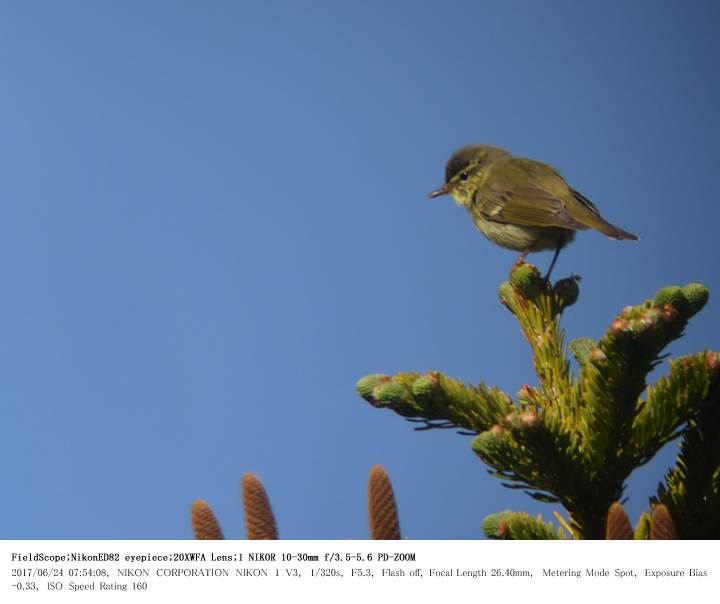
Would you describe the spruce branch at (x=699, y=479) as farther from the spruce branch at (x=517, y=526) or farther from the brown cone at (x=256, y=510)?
the brown cone at (x=256, y=510)

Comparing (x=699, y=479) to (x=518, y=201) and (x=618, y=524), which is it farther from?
(x=518, y=201)

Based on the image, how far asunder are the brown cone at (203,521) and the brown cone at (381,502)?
0.44ft

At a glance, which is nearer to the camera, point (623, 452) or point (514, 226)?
point (623, 452)

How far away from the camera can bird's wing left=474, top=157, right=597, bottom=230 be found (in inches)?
69.6

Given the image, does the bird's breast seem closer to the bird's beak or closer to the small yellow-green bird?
the small yellow-green bird

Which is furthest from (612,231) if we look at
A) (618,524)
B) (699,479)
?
(618,524)

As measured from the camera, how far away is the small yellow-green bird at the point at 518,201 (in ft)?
5.74

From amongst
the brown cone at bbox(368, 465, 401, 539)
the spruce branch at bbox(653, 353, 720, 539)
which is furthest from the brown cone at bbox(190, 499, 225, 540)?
the spruce branch at bbox(653, 353, 720, 539)

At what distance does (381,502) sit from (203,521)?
0.49ft

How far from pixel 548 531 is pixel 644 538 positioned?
0.30 feet

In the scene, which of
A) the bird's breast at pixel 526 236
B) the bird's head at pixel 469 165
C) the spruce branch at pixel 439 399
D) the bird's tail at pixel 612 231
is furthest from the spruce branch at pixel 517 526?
the bird's head at pixel 469 165

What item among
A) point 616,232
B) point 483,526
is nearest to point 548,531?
point 483,526
